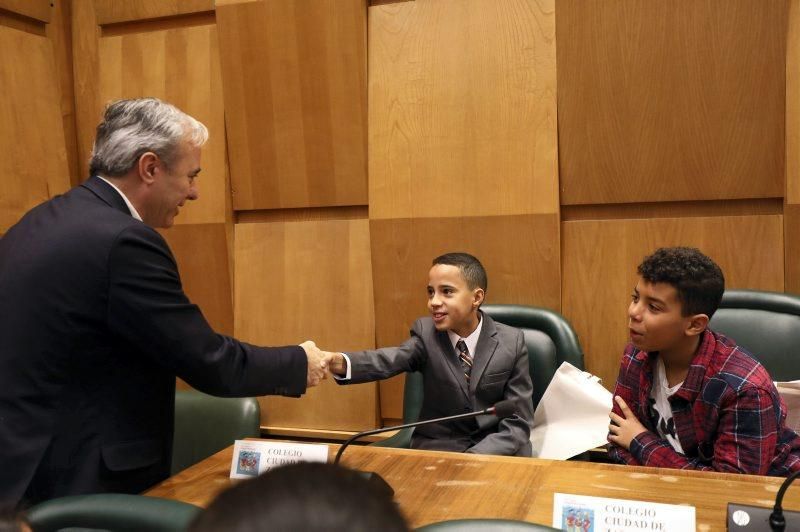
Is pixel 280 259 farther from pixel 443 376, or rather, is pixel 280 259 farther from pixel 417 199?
pixel 443 376

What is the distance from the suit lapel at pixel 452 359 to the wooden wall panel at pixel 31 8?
2.37 metres

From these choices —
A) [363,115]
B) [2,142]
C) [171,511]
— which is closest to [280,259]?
[363,115]

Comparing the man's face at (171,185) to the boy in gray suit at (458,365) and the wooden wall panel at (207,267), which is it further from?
the wooden wall panel at (207,267)

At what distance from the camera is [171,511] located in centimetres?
105

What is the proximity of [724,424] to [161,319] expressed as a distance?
131 cm

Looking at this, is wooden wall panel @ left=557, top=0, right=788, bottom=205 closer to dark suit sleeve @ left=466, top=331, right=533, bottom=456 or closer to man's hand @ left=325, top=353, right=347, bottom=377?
dark suit sleeve @ left=466, top=331, right=533, bottom=456

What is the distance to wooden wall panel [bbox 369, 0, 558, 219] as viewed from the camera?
2.63 meters

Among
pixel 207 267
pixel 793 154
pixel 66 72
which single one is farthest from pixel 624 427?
pixel 66 72

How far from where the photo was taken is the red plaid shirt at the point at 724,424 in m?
1.59

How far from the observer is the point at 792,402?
72.9 inches

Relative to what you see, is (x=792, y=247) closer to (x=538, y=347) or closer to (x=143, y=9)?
(x=538, y=347)

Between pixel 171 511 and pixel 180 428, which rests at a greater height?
pixel 171 511

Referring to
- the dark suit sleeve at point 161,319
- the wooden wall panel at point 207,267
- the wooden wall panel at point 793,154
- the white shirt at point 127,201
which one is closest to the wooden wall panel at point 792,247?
the wooden wall panel at point 793,154

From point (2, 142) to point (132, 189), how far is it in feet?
5.34
